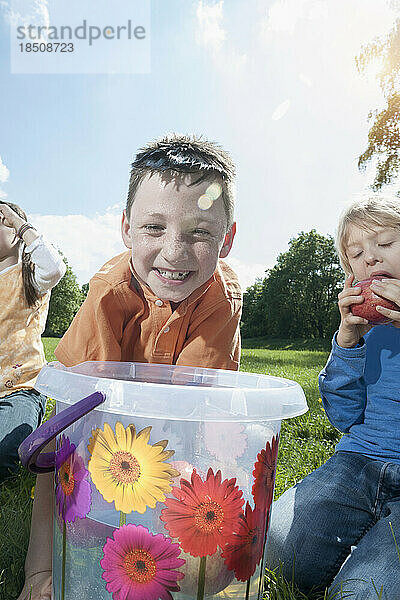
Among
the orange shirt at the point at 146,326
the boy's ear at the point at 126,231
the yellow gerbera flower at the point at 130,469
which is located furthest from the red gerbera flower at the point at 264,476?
the boy's ear at the point at 126,231

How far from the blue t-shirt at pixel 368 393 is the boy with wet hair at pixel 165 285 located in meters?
0.27

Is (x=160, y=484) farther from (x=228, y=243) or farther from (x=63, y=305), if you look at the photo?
(x=63, y=305)

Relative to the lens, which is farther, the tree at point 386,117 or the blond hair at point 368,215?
the tree at point 386,117

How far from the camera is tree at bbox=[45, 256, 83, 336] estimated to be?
14.2 m

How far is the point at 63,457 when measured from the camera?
0.95 metres

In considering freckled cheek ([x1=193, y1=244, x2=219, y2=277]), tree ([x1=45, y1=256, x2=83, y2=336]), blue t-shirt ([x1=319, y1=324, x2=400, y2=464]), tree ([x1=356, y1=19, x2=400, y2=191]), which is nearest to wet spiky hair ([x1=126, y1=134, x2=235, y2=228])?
freckled cheek ([x1=193, y1=244, x2=219, y2=277])

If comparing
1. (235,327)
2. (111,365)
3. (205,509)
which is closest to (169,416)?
(205,509)

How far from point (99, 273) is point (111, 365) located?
0.81ft

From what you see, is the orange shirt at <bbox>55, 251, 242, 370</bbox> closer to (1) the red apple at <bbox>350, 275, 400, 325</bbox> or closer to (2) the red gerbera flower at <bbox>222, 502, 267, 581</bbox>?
(1) the red apple at <bbox>350, 275, 400, 325</bbox>

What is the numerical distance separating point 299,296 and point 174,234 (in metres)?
15.0

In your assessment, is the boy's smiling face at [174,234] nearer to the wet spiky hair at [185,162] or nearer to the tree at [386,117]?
the wet spiky hair at [185,162]

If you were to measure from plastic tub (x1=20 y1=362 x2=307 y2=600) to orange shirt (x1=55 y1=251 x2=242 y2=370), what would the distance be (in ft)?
1.26

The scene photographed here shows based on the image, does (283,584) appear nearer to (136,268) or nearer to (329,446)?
(136,268)

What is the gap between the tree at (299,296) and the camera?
15328 mm
